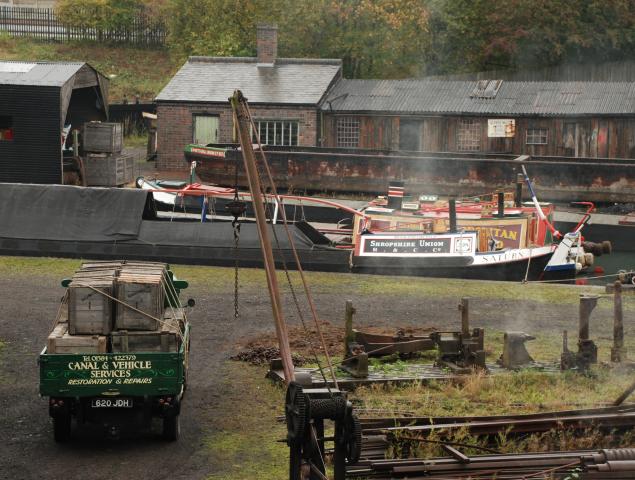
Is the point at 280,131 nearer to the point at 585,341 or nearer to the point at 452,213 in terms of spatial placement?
the point at 452,213

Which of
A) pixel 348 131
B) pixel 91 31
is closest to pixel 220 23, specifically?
pixel 348 131

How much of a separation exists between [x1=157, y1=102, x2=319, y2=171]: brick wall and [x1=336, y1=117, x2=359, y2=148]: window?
117cm

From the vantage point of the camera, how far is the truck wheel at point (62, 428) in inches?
534

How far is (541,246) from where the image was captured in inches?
1084

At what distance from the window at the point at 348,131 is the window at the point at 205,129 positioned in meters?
4.72

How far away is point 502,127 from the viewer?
137 feet

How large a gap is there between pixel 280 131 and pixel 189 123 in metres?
3.52

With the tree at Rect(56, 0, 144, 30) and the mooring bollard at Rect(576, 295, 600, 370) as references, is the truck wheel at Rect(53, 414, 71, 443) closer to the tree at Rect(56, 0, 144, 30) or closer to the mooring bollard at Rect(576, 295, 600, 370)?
the mooring bollard at Rect(576, 295, 600, 370)

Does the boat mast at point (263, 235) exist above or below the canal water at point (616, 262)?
above

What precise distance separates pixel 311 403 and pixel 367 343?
7.58m

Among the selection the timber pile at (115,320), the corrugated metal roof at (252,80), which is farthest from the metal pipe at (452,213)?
the corrugated metal roof at (252,80)

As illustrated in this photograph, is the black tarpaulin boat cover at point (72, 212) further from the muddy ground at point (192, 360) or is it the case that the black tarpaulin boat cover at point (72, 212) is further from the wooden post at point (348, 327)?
the wooden post at point (348, 327)

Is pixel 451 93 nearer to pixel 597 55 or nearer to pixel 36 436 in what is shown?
pixel 597 55

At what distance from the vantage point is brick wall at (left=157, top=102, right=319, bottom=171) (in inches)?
1640
